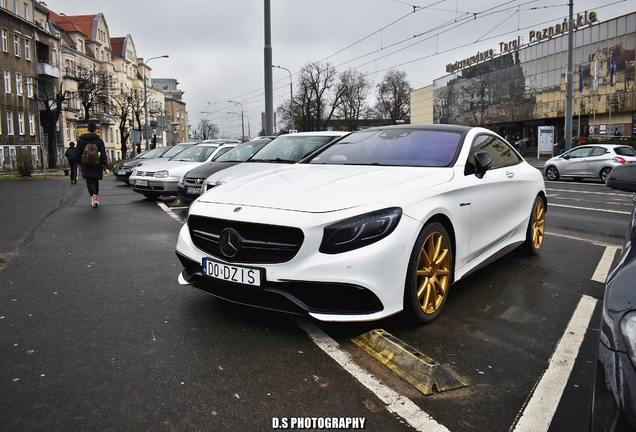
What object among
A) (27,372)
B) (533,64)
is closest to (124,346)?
(27,372)

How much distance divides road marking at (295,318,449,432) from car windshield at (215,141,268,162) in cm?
857

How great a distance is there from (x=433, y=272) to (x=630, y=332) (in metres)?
2.36

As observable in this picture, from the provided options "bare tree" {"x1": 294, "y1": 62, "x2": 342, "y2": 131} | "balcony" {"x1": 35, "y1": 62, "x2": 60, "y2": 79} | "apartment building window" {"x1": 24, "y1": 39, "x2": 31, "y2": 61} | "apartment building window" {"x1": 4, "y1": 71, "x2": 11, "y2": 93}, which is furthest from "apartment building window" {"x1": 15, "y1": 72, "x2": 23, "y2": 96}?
"bare tree" {"x1": 294, "y1": 62, "x2": 342, "y2": 131}

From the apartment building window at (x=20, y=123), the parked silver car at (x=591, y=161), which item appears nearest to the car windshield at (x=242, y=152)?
the parked silver car at (x=591, y=161)

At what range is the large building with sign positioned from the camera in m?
47.2

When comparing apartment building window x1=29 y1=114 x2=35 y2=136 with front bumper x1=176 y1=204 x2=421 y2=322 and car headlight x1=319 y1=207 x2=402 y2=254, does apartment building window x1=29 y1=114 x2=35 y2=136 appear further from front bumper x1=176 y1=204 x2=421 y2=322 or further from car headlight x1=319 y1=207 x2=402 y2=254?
car headlight x1=319 y1=207 x2=402 y2=254

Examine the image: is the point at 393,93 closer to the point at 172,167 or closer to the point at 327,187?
the point at 172,167

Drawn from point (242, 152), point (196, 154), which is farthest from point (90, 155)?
point (196, 154)

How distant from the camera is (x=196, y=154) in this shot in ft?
48.3

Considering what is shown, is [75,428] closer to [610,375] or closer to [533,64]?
[610,375]

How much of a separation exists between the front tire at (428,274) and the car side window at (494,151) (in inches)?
34.2

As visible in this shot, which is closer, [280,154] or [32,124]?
[280,154]

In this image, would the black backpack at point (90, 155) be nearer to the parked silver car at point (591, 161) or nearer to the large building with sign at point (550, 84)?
the parked silver car at point (591, 161)

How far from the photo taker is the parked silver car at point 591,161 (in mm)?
19891
